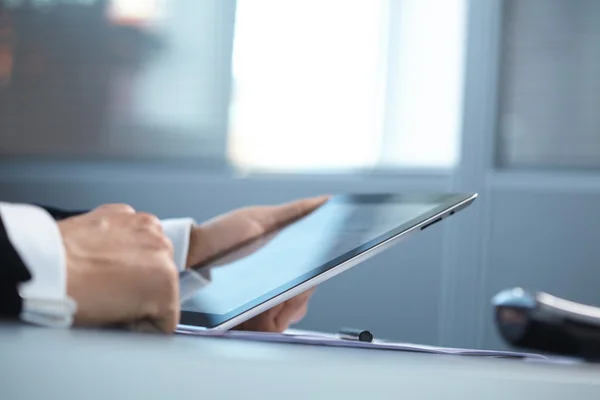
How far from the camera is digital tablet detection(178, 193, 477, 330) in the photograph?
517 mm

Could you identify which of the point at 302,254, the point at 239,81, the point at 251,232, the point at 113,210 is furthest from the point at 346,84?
the point at 113,210

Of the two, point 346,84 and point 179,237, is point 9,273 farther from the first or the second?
point 346,84

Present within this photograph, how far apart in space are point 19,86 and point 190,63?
573 mm

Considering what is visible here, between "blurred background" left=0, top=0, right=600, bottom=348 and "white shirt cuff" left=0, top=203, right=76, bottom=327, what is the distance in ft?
5.20

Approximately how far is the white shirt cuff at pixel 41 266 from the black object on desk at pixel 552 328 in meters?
0.34

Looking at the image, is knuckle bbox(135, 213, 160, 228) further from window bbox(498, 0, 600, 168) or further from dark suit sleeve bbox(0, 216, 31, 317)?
window bbox(498, 0, 600, 168)

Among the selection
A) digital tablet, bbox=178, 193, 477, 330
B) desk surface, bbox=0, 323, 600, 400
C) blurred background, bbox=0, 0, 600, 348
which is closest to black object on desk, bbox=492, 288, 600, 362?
digital tablet, bbox=178, 193, 477, 330

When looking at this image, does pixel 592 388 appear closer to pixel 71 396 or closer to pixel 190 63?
pixel 71 396

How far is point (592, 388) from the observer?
0.25 meters

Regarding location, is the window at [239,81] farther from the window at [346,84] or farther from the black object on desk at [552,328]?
the black object on desk at [552,328]

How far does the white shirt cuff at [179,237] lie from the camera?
748 millimetres

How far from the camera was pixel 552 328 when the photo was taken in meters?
0.60

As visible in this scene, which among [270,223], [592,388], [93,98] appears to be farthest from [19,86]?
[592,388]

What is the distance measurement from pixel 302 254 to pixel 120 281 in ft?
0.90
